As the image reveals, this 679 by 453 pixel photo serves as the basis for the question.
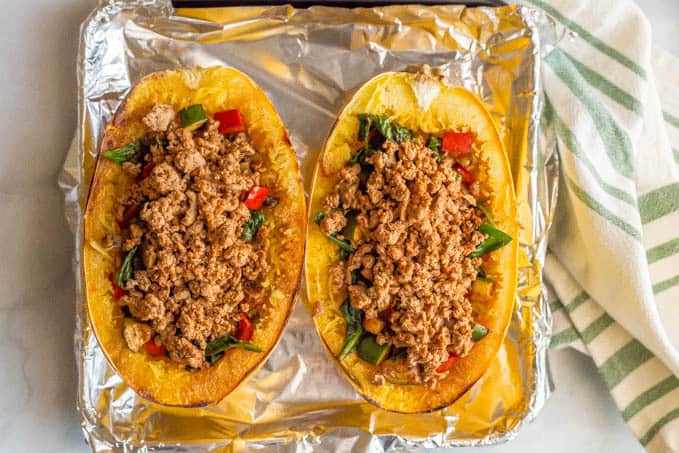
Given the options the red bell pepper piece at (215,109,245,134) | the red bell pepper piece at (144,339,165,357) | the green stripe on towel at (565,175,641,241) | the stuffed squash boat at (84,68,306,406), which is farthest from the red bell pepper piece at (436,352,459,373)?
the red bell pepper piece at (215,109,245,134)

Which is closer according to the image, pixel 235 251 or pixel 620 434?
pixel 235 251

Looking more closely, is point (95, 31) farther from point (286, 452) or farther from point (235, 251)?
point (286, 452)

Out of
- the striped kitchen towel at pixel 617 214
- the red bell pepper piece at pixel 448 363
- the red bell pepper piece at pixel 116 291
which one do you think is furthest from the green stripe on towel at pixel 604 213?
the red bell pepper piece at pixel 116 291

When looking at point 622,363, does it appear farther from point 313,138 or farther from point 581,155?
point 313,138

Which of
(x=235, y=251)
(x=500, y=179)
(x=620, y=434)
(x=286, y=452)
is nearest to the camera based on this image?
(x=235, y=251)

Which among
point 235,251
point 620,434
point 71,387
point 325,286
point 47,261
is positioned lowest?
point 620,434

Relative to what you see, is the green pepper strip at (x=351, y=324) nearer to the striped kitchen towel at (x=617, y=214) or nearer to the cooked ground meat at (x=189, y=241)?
the cooked ground meat at (x=189, y=241)

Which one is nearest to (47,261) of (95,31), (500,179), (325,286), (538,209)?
(95,31)
